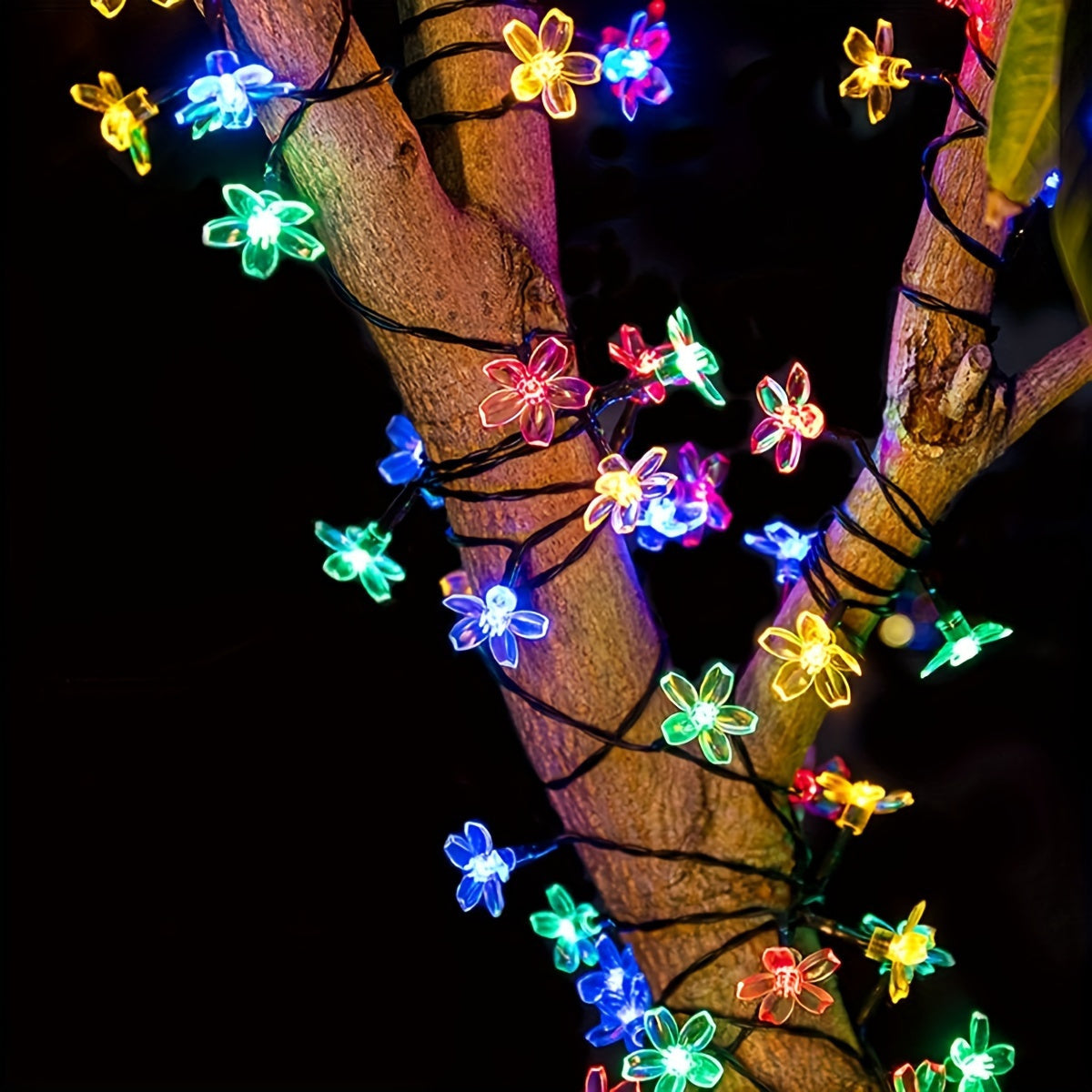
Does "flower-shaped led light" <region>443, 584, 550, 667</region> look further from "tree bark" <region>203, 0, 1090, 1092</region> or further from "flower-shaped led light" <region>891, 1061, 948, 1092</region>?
"flower-shaped led light" <region>891, 1061, 948, 1092</region>

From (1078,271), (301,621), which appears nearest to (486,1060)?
(301,621)

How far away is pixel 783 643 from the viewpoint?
2.48 ft

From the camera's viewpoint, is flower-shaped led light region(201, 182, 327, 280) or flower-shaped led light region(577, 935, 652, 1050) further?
flower-shaped led light region(577, 935, 652, 1050)

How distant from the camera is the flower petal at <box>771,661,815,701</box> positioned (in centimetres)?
75

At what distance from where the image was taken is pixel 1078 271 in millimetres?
421

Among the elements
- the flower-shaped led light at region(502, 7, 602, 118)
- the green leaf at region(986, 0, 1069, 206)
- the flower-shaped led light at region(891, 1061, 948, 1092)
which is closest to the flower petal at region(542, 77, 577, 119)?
the flower-shaped led light at region(502, 7, 602, 118)

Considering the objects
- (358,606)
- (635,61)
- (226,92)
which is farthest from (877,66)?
(358,606)

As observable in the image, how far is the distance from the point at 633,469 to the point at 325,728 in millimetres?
436

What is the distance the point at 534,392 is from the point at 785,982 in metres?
0.48

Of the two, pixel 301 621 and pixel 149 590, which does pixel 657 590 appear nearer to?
pixel 301 621

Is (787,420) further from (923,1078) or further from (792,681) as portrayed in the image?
(923,1078)

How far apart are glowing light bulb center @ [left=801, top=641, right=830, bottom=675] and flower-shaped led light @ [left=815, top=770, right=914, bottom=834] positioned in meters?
0.13

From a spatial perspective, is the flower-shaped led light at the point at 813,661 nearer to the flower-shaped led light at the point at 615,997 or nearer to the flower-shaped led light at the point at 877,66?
the flower-shaped led light at the point at 615,997

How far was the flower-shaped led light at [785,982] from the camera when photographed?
75 cm
